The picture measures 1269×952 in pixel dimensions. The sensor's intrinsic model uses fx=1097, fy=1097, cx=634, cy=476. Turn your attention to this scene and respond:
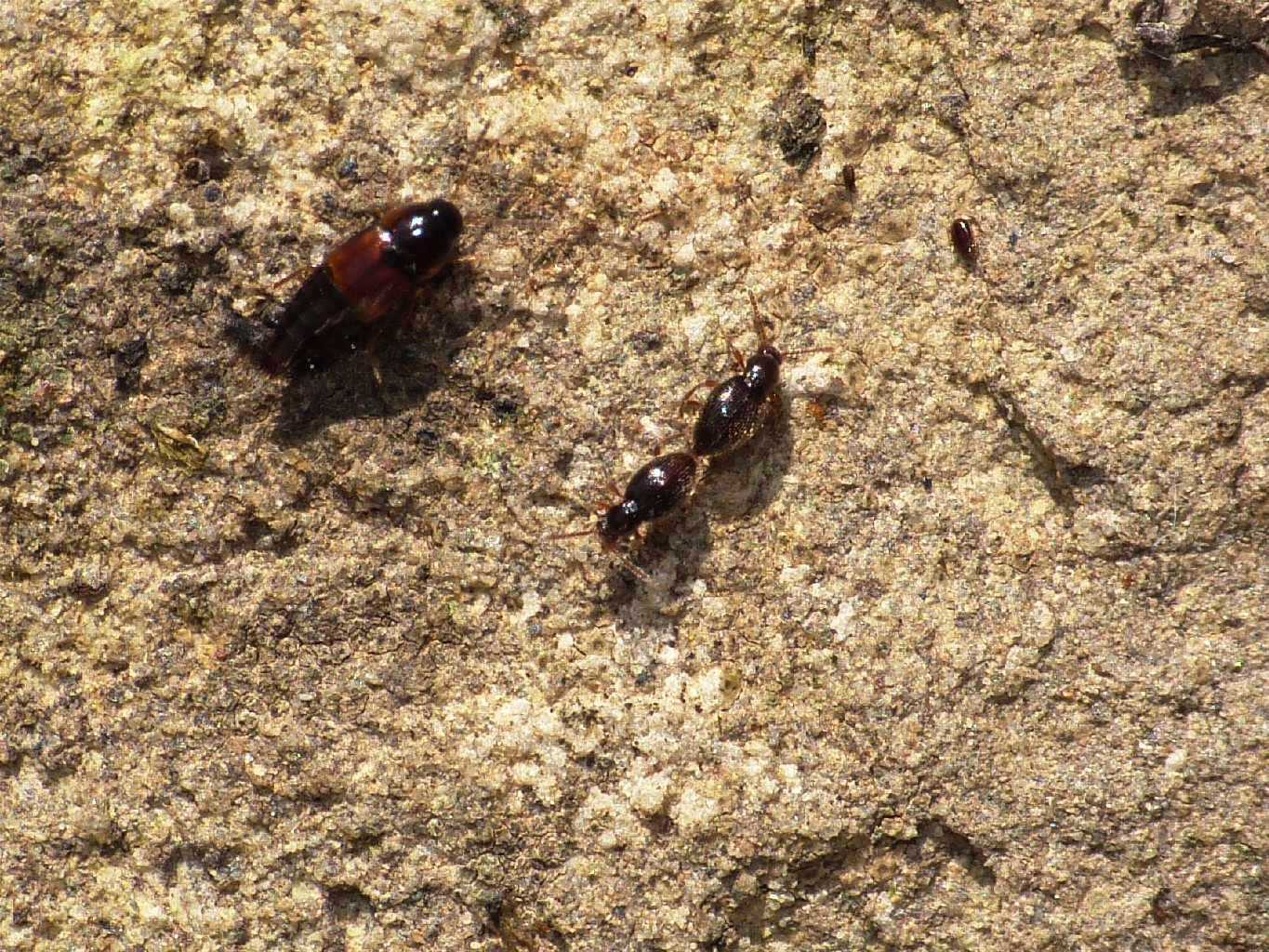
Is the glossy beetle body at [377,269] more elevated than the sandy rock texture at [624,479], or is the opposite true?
the glossy beetle body at [377,269]

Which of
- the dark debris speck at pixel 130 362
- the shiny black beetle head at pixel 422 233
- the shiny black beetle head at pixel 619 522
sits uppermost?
the shiny black beetle head at pixel 422 233

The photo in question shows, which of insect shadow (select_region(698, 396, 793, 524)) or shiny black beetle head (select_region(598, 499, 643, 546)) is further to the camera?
A: insect shadow (select_region(698, 396, 793, 524))

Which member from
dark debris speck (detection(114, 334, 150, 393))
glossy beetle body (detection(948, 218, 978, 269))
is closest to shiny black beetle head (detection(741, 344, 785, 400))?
glossy beetle body (detection(948, 218, 978, 269))

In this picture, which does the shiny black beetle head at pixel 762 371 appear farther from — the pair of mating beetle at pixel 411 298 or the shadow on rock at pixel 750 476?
the shadow on rock at pixel 750 476

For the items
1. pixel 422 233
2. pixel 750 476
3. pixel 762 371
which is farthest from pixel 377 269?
pixel 750 476

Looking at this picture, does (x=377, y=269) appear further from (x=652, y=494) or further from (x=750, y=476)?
(x=750, y=476)

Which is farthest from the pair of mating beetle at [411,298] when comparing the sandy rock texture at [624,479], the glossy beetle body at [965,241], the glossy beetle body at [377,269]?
the glossy beetle body at [965,241]

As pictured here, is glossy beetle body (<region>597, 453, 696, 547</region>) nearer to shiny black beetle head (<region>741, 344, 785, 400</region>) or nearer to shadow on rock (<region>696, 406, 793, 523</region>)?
shadow on rock (<region>696, 406, 793, 523</region>)
